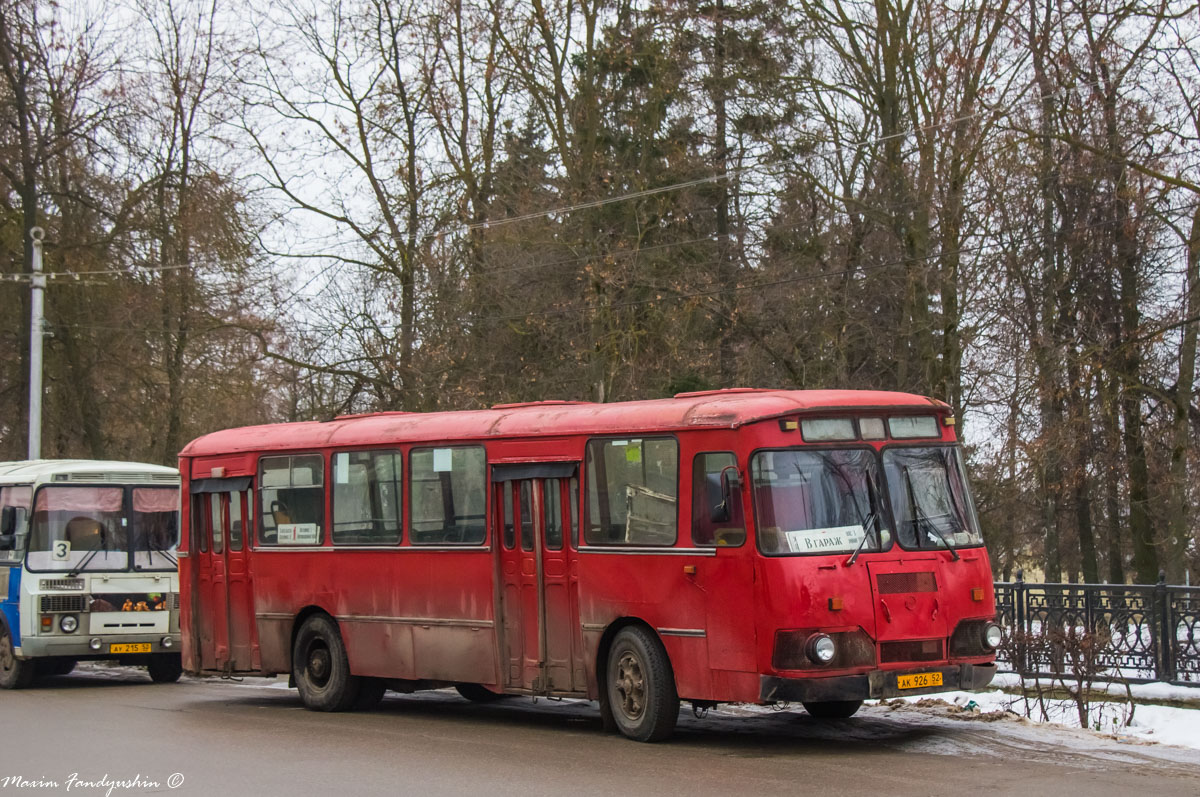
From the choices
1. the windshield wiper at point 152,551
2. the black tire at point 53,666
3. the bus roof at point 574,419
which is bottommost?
the black tire at point 53,666

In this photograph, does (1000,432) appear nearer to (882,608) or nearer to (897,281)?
(897,281)

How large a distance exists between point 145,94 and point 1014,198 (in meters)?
19.8

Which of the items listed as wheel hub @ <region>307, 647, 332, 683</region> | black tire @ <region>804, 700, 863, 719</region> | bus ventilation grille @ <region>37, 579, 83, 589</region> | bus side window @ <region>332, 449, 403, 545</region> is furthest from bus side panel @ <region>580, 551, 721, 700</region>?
bus ventilation grille @ <region>37, 579, 83, 589</region>

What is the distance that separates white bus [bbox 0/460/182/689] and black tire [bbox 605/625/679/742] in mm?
9063

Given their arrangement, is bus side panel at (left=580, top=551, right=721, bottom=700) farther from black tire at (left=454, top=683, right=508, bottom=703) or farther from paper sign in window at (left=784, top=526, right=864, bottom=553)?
black tire at (left=454, top=683, right=508, bottom=703)

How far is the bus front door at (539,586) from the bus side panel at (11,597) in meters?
8.40

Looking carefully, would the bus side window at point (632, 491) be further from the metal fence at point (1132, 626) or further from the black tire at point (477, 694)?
the metal fence at point (1132, 626)

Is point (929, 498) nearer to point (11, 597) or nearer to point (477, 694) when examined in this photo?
point (477, 694)

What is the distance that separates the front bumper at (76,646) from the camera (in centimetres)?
1853

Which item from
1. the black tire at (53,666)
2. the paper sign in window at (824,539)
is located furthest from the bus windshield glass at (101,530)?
the paper sign in window at (824,539)

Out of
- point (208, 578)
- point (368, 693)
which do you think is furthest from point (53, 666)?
point (368, 693)

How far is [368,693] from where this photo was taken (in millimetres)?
15461

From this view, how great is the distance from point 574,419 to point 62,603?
907cm

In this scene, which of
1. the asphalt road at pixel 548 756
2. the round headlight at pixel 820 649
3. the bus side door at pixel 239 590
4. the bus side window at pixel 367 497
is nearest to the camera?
the asphalt road at pixel 548 756
